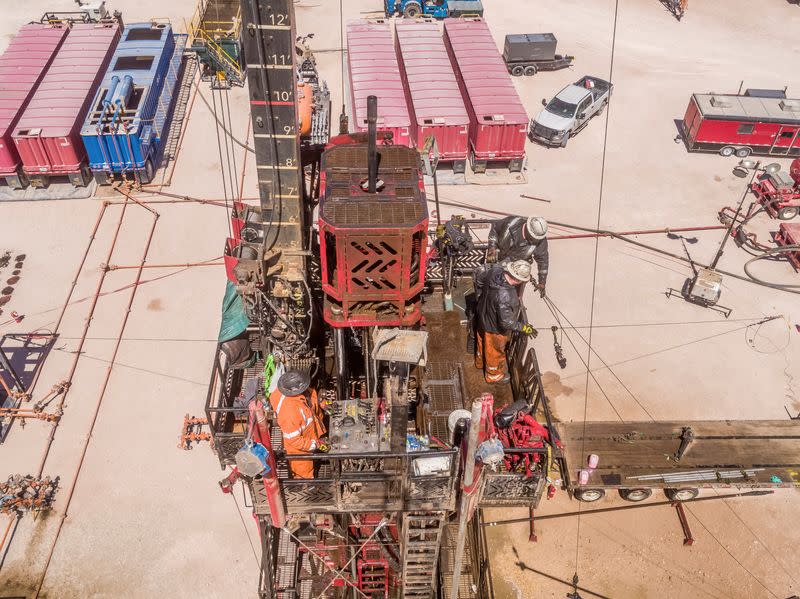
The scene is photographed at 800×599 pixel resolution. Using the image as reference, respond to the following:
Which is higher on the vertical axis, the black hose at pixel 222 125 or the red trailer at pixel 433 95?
the red trailer at pixel 433 95

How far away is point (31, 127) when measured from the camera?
83.2ft

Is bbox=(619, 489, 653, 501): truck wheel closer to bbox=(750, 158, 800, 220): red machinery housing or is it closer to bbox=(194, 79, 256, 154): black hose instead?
bbox=(750, 158, 800, 220): red machinery housing

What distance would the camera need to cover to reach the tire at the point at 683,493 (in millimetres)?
16856

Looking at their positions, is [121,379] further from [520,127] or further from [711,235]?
[711,235]

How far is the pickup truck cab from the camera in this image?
2953 centimetres

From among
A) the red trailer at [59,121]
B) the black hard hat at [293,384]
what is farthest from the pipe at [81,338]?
the black hard hat at [293,384]

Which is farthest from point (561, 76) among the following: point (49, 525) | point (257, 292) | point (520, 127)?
point (49, 525)

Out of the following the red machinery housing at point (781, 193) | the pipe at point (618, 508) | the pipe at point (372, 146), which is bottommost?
the pipe at point (618, 508)

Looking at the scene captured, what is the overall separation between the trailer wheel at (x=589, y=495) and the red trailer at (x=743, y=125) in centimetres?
1924

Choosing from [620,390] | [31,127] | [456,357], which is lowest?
[620,390]

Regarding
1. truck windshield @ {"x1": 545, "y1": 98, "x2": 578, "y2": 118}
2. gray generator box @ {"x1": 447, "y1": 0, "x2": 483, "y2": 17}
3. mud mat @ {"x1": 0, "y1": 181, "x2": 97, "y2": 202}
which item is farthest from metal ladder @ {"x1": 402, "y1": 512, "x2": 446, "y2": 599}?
gray generator box @ {"x1": 447, "y1": 0, "x2": 483, "y2": 17}

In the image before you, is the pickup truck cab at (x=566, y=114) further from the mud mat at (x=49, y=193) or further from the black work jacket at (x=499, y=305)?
the mud mat at (x=49, y=193)

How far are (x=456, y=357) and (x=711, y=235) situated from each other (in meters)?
15.1

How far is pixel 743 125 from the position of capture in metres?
28.9
